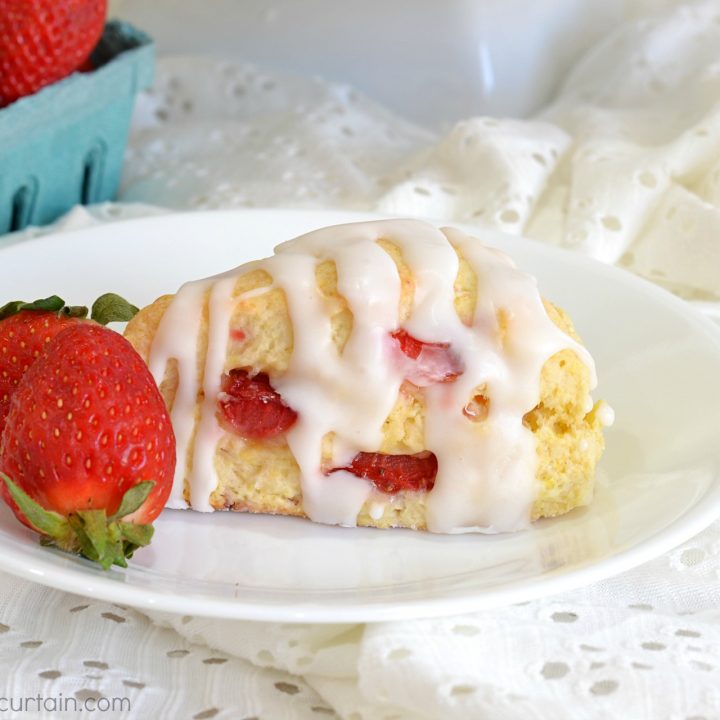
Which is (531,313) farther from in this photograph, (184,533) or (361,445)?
(184,533)

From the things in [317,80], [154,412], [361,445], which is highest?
[154,412]

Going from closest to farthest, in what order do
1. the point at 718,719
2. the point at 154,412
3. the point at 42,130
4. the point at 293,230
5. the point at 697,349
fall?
the point at 718,719, the point at 154,412, the point at 697,349, the point at 293,230, the point at 42,130

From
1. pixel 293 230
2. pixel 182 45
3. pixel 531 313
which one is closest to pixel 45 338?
pixel 531 313

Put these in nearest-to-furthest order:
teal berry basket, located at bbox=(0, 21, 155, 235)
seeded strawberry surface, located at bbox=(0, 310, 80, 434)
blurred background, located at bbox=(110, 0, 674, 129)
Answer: seeded strawberry surface, located at bbox=(0, 310, 80, 434)
teal berry basket, located at bbox=(0, 21, 155, 235)
blurred background, located at bbox=(110, 0, 674, 129)

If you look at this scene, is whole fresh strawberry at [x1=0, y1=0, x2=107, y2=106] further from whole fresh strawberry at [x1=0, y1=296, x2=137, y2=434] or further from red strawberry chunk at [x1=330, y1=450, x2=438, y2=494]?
red strawberry chunk at [x1=330, y1=450, x2=438, y2=494]

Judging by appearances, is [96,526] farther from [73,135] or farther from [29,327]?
[73,135]

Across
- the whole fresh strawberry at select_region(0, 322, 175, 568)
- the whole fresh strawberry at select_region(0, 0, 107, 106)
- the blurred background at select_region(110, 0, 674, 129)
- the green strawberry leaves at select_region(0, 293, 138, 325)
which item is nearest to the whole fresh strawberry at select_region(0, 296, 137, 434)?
the green strawberry leaves at select_region(0, 293, 138, 325)

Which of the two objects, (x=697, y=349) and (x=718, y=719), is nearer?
(x=718, y=719)

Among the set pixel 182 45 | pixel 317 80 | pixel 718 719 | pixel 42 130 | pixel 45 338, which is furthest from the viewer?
pixel 182 45
